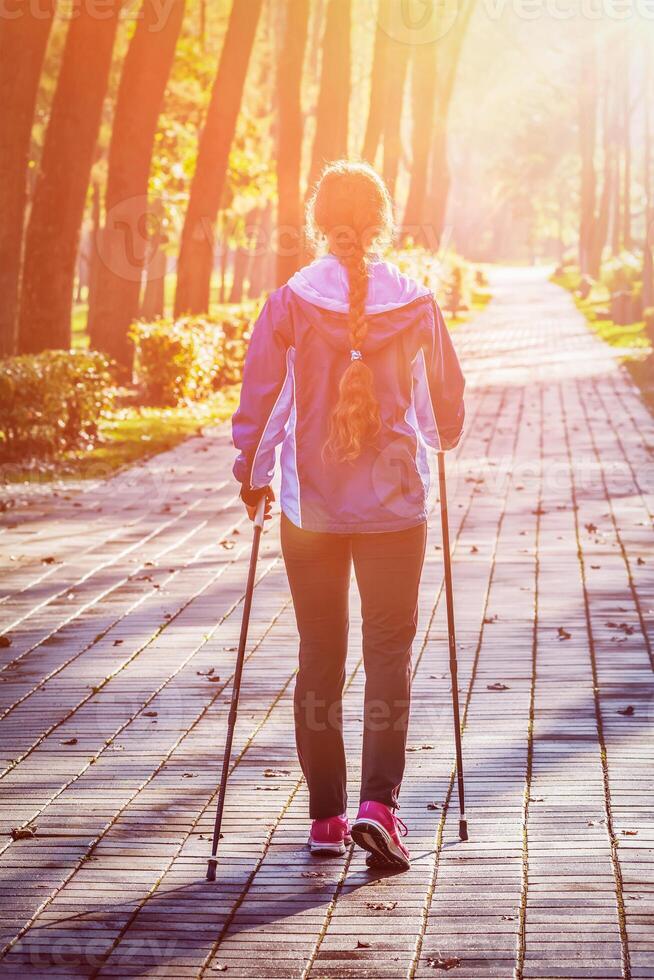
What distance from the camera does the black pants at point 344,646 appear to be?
4.86 m

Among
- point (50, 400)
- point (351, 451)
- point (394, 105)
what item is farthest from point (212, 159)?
point (351, 451)

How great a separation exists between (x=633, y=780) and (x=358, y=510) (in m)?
1.58

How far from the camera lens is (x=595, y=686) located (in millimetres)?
6977

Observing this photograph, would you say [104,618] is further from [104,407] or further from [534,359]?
[534,359]

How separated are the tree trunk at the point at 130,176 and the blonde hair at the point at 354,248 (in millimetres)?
15966

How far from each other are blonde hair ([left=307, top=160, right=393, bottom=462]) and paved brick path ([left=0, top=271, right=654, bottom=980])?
1317 millimetres

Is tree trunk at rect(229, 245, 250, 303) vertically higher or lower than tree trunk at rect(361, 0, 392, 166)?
lower

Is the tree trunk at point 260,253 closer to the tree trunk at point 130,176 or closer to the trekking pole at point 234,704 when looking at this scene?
the tree trunk at point 130,176

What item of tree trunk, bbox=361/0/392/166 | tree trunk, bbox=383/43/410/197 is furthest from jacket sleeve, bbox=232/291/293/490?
tree trunk, bbox=383/43/410/197

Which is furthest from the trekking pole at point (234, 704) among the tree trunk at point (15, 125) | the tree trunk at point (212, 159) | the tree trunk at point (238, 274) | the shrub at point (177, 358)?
the tree trunk at point (238, 274)

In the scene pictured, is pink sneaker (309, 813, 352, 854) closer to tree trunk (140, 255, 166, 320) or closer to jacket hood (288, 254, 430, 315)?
jacket hood (288, 254, 430, 315)

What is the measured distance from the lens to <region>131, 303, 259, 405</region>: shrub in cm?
2086

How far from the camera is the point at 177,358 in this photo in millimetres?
21109

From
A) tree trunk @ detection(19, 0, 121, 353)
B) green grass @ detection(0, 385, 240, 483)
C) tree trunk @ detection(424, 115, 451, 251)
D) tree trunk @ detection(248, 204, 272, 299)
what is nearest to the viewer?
green grass @ detection(0, 385, 240, 483)
